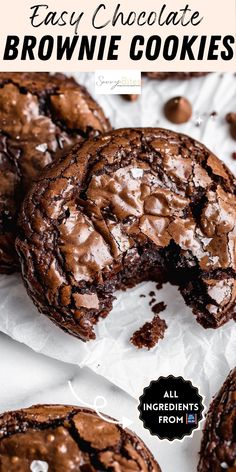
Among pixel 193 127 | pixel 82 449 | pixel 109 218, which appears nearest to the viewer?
pixel 82 449

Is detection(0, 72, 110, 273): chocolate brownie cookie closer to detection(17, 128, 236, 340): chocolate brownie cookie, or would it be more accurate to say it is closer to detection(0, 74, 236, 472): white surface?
detection(17, 128, 236, 340): chocolate brownie cookie

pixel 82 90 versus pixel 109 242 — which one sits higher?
pixel 82 90

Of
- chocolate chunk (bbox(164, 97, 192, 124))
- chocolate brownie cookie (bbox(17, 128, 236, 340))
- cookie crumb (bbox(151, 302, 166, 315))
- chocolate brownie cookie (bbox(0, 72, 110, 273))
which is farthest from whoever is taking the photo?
chocolate chunk (bbox(164, 97, 192, 124))

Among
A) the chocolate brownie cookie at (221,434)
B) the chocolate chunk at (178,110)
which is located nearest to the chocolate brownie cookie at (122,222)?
the chocolate brownie cookie at (221,434)

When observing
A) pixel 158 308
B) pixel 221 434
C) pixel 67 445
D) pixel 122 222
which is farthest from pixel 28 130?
pixel 221 434

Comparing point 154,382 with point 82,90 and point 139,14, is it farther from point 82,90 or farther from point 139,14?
point 139,14

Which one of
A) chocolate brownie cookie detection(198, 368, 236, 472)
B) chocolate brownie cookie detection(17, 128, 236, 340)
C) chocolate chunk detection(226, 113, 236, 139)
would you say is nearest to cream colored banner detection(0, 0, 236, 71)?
chocolate chunk detection(226, 113, 236, 139)

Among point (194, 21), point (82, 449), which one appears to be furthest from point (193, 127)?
point (82, 449)
